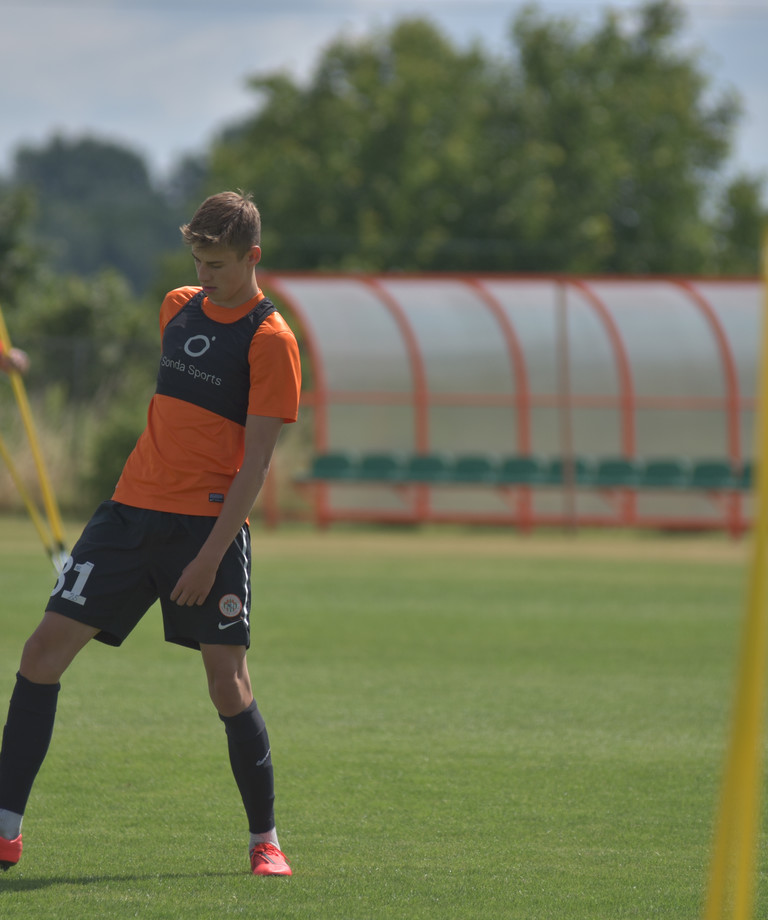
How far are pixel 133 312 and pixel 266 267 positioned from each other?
833 cm

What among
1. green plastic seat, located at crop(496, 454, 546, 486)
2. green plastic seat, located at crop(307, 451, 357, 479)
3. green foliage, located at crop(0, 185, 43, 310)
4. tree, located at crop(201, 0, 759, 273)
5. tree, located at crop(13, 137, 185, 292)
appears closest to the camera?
green plastic seat, located at crop(307, 451, 357, 479)

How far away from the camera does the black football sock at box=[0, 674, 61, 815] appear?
4.34 metres

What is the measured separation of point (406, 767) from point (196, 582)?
2.05 meters

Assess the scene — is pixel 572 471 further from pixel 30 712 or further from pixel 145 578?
pixel 30 712

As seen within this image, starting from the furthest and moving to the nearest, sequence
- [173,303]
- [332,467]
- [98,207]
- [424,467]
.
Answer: [98,207], [424,467], [332,467], [173,303]

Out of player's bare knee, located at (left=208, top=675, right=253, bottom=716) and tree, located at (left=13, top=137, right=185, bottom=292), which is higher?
tree, located at (left=13, top=137, right=185, bottom=292)

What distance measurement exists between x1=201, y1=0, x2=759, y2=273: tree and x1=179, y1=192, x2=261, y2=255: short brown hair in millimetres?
36107

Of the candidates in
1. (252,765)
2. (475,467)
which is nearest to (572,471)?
(475,467)

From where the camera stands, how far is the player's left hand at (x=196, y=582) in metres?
4.25

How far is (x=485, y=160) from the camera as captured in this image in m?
44.0

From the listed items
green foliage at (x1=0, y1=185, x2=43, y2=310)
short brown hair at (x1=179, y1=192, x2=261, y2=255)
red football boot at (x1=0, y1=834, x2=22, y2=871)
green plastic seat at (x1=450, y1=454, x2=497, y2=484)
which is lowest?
green plastic seat at (x1=450, y1=454, x2=497, y2=484)

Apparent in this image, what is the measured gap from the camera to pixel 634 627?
10.8m

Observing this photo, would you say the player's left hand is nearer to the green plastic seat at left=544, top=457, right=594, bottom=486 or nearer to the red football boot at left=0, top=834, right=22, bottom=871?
the red football boot at left=0, top=834, right=22, bottom=871

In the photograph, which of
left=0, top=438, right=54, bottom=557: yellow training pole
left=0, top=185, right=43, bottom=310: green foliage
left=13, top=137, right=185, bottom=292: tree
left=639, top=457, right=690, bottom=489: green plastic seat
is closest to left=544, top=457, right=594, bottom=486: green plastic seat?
left=639, top=457, right=690, bottom=489: green plastic seat
